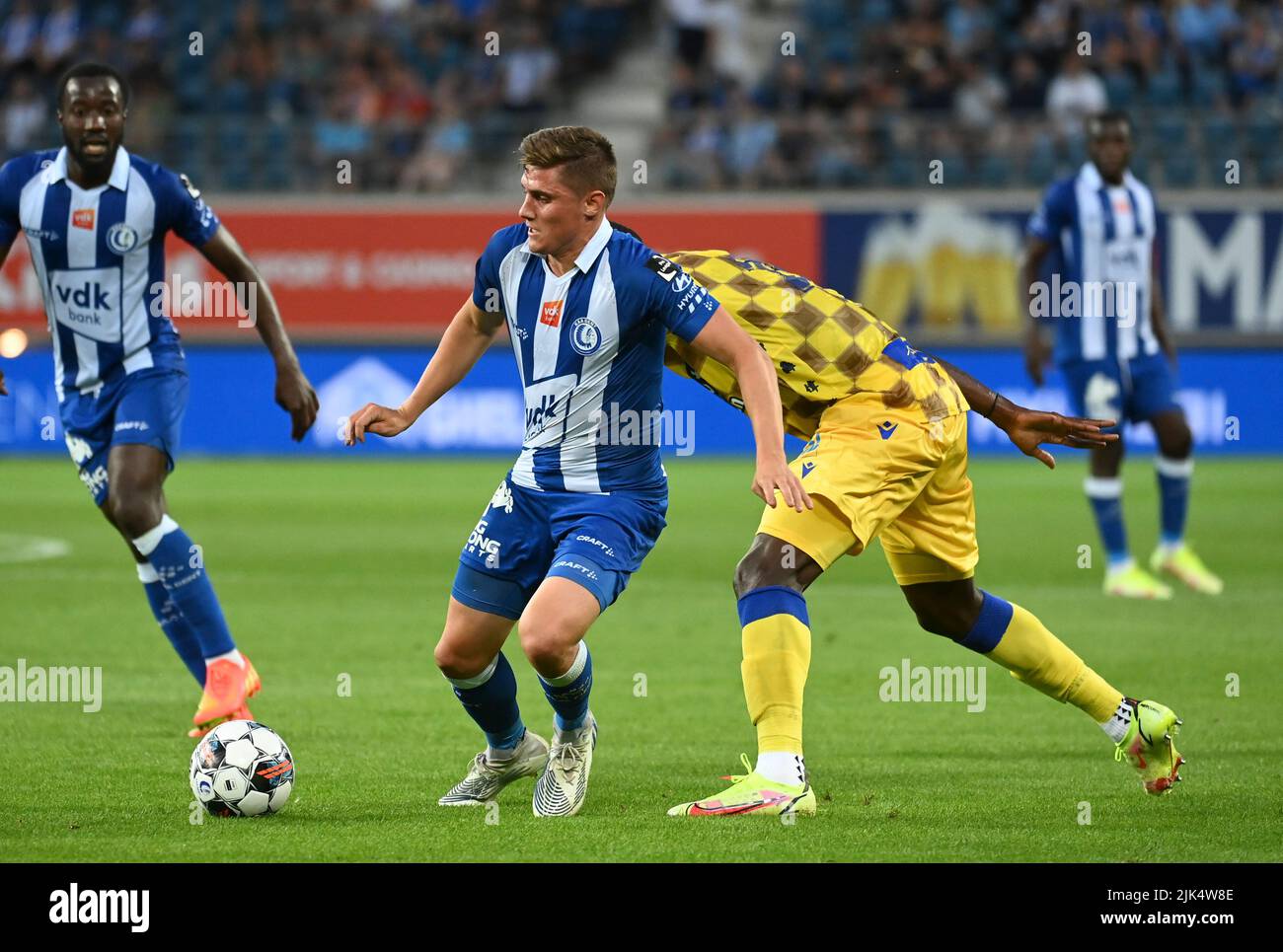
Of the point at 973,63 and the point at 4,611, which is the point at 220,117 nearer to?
the point at 973,63

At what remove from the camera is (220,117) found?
903 inches

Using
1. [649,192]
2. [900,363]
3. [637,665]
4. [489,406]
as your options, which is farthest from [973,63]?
[900,363]

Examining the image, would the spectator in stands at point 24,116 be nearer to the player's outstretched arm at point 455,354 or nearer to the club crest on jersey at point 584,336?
the player's outstretched arm at point 455,354

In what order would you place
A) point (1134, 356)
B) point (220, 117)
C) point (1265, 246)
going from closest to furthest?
point (1134, 356) < point (1265, 246) < point (220, 117)

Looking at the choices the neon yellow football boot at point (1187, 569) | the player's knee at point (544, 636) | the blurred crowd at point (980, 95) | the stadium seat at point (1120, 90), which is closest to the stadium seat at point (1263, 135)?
the blurred crowd at point (980, 95)

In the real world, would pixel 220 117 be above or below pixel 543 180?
above

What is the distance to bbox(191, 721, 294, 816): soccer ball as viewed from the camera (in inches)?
213

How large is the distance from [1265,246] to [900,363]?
48.9 ft

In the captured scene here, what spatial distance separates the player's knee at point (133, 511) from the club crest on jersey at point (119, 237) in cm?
92

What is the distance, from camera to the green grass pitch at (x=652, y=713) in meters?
5.16

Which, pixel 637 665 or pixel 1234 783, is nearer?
pixel 1234 783

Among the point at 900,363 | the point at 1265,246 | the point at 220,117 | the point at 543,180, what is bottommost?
the point at 900,363

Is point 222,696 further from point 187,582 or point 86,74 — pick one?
point 86,74

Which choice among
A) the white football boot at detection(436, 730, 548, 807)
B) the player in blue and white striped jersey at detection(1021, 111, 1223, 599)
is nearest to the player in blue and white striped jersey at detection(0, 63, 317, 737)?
the white football boot at detection(436, 730, 548, 807)
